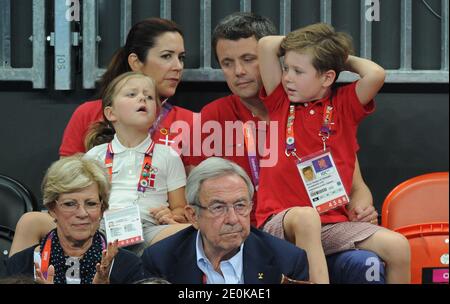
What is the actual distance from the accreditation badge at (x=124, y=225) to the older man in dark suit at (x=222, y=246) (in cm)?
35

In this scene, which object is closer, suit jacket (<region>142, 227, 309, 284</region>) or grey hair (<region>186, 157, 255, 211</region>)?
suit jacket (<region>142, 227, 309, 284</region>)

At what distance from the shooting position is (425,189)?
4555 mm

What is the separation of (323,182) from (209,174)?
2.05 feet

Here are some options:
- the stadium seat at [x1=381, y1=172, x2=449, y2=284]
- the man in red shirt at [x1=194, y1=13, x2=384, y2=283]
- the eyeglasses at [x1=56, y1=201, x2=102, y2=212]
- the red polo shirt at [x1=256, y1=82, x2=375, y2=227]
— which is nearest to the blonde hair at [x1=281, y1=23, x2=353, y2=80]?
the red polo shirt at [x1=256, y1=82, x2=375, y2=227]

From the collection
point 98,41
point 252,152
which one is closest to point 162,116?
point 252,152

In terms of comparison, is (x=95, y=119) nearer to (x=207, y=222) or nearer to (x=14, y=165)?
(x=14, y=165)

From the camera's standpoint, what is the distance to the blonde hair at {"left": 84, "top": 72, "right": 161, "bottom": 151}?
4.57 metres

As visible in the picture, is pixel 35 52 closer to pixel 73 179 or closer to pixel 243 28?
pixel 243 28

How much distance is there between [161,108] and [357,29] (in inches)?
44.9

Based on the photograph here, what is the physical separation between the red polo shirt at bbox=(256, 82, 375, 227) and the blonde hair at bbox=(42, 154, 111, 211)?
71 centimetres

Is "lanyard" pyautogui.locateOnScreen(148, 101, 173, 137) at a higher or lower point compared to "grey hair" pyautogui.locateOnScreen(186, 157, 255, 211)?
higher

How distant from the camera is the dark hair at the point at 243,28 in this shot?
472 cm
